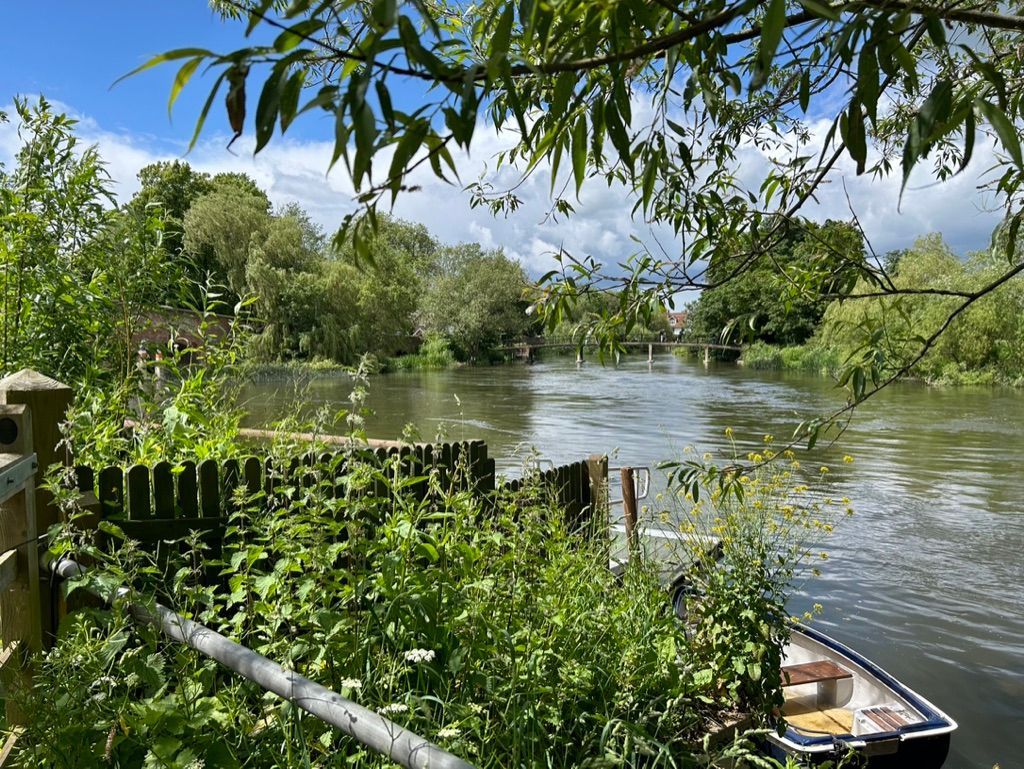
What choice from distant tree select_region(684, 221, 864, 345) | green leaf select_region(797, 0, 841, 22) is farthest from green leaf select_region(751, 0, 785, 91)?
distant tree select_region(684, 221, 864, 345)

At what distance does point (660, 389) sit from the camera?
3700 centimetres

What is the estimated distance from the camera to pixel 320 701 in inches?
64.7

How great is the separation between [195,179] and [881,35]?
55428 millimetres

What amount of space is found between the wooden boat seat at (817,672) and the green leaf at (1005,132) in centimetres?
449

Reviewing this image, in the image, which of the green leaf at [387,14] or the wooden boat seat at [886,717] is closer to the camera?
the green leaf at [387,14]

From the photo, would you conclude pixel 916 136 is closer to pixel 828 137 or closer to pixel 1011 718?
pixel 828 137

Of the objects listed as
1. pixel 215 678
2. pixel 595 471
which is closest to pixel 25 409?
pixel 215 678

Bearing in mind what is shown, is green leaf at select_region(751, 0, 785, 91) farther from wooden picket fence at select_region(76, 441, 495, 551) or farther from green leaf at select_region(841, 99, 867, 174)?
wooden picket fence at select_region(76, 441, 495, 551)

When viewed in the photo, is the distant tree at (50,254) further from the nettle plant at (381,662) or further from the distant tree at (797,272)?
the distant tree at (797,272)

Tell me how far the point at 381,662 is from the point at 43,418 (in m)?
1.49

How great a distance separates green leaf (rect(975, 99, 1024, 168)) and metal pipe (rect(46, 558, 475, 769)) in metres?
1.29

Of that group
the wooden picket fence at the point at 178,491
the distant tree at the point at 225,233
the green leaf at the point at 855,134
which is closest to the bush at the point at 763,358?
the distant tree at the point at 225,233

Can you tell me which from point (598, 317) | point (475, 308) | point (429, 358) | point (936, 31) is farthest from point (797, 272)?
point (475, 308)

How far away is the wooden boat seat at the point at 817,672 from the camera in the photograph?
4.84 meters
